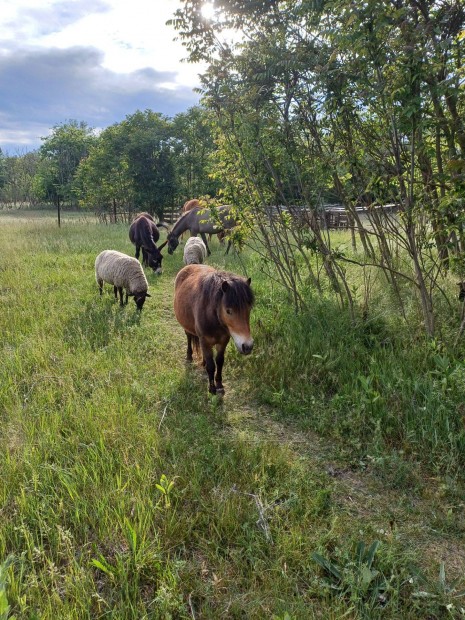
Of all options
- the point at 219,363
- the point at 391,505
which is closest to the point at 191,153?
the point at 219,363

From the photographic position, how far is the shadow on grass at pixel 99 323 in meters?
5.38

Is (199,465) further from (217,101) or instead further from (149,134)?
(149,134)

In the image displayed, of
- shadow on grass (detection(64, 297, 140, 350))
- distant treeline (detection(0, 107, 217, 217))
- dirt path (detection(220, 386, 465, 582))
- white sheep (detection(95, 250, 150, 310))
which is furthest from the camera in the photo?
distant treeline (detection(0, 107, 217, 217))

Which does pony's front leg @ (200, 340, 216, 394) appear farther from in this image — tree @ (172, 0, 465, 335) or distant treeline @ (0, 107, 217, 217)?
distant treeline @ (0, 107, 217, 217)

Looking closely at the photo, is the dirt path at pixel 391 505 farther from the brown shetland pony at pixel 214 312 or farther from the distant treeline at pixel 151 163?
the distant treeline at pixel 151 163

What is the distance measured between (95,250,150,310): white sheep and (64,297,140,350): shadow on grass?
356 millimetres

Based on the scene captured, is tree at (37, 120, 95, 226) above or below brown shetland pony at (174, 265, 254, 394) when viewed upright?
above

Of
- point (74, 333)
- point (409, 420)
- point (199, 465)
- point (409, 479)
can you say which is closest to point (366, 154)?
point (409, 420)

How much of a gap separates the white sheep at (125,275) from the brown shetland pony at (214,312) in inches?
72.5

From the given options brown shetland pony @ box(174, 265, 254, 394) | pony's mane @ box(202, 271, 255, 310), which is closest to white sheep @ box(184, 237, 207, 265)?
brown shetland pony @ box(174, 265, 254, 394)

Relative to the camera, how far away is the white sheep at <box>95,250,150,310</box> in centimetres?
702

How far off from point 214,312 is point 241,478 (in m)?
1.79

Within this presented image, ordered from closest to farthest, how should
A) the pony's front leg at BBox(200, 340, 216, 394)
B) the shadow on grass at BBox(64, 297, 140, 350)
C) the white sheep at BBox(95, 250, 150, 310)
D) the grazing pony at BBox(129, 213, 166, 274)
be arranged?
the pony's front leg at BBox(200, 340, 216, 394)
the shadow on grass at BBox(64, 297, 140, 350)
the white sheep at BBox(95, 250, 150, 310)
the grazing pony at BBox(129, 213, 166, 274)

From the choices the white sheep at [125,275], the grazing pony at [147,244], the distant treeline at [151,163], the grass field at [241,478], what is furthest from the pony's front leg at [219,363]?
the distant treeline at [151,163]
